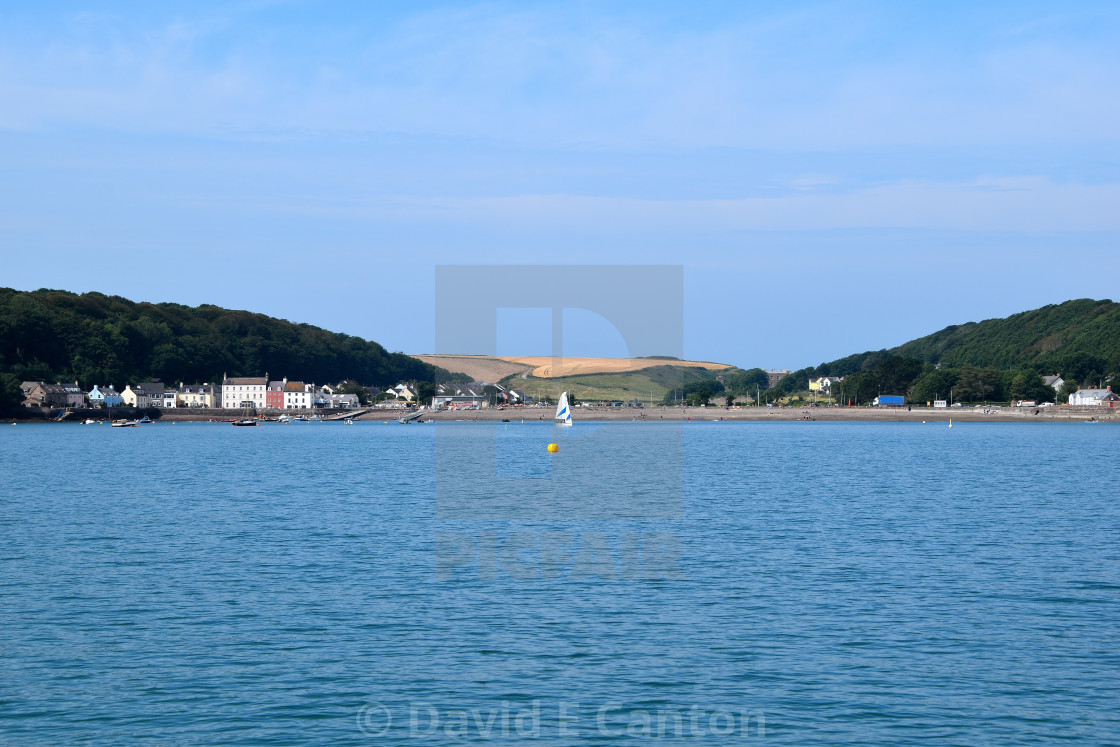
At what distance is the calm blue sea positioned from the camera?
14672 mm

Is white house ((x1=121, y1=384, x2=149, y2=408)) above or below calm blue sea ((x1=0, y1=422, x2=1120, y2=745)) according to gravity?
above

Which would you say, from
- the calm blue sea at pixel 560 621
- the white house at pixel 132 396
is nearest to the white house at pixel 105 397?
the white house at pixel 132 396

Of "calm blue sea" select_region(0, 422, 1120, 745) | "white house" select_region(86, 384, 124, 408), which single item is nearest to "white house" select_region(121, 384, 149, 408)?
"white house" select_region(86, 384, 124, 408)

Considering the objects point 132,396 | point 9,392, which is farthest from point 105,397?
point 9,392

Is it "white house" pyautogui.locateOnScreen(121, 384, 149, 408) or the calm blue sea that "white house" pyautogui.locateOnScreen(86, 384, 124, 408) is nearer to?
"white house" pyautogui.locateOnScreen(121, 384, 149, 408)

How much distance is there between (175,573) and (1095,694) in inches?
840

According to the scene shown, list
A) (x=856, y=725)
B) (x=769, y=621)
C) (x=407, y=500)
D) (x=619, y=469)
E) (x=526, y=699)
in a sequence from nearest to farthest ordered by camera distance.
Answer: (x=856, y=725), (x=526, y=699), (x=769, y=621), (x=407, y=500), (x=619, y=469)

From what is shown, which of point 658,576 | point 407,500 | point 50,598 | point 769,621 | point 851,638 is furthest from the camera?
point 407,500

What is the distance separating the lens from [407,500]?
153 ft

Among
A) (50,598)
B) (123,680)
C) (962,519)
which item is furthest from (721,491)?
(123,680)

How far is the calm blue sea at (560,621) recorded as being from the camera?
48.1ft

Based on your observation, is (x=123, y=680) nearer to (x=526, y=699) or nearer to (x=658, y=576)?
(x=526, y=699)

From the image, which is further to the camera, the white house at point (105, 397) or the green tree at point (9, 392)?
the white house at point (105, 397)

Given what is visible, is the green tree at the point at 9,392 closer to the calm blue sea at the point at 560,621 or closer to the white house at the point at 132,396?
the white house at the point at 132,396
